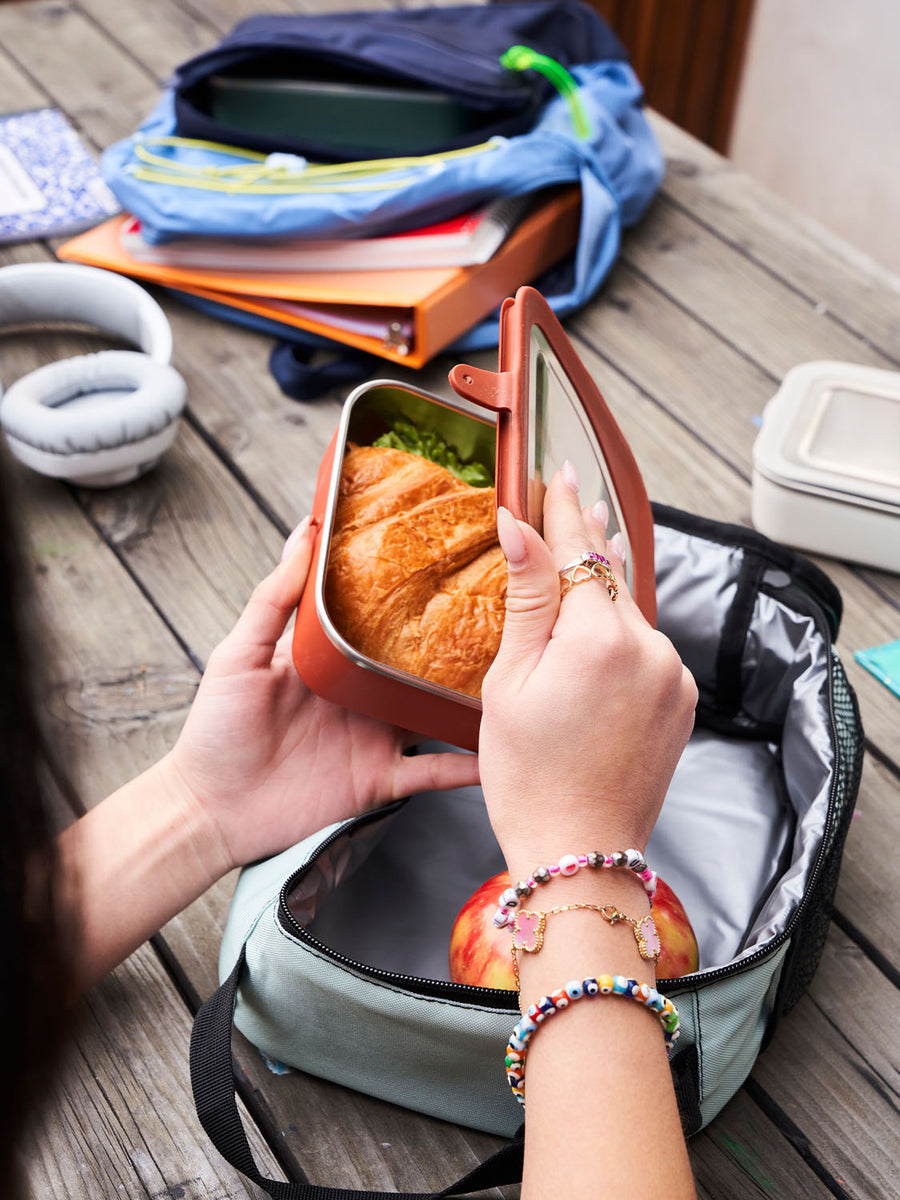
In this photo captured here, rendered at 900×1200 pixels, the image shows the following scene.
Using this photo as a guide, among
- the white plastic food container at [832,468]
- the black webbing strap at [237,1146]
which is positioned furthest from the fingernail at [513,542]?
the white plastic food container at [832,468]

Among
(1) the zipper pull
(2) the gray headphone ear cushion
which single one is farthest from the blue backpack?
(2) the gray headphone ear cushion

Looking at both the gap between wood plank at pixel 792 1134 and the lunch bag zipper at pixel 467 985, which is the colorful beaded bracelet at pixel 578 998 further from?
the gap between wood plank at pixel 792 1134

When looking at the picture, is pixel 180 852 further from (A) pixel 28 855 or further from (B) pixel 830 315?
(B) pixel 830 315

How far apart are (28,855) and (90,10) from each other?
203 cm

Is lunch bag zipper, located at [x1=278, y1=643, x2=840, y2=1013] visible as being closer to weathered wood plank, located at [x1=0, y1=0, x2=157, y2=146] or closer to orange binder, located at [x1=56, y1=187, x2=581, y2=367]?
orange binder, located at [x1=56, y1=187, x2=581, y2=367]

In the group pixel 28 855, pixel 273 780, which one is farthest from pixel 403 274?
pixel 28 855

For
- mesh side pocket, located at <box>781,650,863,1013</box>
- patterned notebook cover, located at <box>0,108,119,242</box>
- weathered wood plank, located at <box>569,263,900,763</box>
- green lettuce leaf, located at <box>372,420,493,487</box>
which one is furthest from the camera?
patterned notebook cover, located at <box>0,108,119,242</box>

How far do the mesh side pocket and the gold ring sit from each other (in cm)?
26

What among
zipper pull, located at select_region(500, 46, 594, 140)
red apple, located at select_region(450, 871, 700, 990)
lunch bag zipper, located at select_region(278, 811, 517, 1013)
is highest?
zipper pull, located at select_region(500, 46, 594, 140)

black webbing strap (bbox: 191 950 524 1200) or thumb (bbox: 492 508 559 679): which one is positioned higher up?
thumb (bbox: 492 508 559 679)

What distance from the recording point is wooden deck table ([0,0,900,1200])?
68 centimetres

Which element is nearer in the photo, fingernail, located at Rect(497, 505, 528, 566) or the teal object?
fingernail, located at Rect(497, 505, 528, 566)

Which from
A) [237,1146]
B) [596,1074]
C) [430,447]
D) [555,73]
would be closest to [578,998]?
[596,1074]

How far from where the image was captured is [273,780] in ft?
2.54
